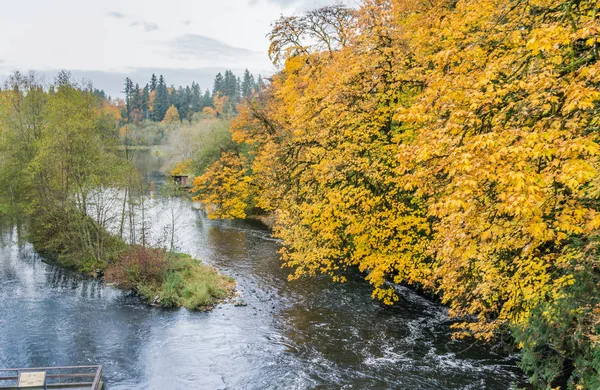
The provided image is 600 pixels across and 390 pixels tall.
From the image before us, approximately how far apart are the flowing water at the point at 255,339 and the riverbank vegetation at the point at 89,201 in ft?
4.11

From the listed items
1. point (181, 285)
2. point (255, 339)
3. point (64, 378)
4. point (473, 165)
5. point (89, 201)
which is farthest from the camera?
point (89, 201)

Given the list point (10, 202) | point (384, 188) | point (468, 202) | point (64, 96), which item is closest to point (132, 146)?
point (64, 96)

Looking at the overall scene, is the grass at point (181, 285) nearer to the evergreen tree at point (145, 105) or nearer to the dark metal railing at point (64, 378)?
the dark metal railing at point (64, 378)

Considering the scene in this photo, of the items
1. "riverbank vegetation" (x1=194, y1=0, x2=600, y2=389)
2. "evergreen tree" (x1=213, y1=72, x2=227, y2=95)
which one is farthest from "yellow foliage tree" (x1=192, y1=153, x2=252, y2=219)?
"evergreen tree" (x1=213, y1=72, x2=227, y2=95)

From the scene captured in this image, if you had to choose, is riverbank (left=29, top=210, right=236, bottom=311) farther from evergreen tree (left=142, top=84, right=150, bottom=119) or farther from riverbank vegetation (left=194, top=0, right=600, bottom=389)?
evergreen tree (left=142, top=84, right=150, bottom=119)

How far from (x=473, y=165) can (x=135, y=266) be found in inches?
729

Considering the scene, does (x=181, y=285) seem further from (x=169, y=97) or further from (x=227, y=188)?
(x=169, y=97)

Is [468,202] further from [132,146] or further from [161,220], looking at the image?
[161,220]

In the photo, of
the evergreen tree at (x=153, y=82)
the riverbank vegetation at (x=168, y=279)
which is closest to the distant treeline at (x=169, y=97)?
the evergreen tree at (x=153, y=82)

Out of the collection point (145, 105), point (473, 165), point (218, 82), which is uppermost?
point (218, 82)

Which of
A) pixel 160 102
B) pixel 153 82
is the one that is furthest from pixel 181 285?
pixel 153 82

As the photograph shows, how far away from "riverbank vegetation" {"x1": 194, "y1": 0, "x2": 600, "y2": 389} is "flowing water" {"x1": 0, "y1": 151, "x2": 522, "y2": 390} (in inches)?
60.0

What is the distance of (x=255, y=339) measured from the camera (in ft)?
48.0

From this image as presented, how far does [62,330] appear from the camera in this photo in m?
15.2
